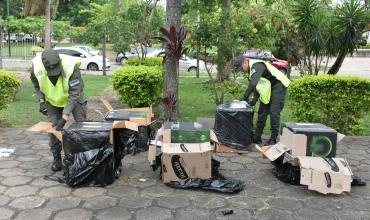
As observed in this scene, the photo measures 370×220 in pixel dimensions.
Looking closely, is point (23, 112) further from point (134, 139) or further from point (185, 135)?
point (185, 135)

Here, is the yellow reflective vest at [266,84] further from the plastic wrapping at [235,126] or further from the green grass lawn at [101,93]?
the green grass lawn at [101,93]

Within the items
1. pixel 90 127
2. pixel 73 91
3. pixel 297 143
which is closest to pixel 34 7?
pixel 73 91

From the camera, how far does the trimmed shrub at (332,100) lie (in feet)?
24.5

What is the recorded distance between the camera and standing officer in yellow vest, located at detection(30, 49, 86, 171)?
16.7ft

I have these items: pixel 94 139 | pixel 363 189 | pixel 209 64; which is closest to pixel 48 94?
pixel 94 139

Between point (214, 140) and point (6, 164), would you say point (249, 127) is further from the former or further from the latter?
point (6, 164)

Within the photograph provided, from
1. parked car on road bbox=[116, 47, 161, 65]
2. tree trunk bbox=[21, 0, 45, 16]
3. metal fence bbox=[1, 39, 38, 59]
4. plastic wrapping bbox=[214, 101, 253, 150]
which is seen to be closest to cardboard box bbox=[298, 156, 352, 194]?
plastic wrapping bbox=[214, 101, 253, 150]

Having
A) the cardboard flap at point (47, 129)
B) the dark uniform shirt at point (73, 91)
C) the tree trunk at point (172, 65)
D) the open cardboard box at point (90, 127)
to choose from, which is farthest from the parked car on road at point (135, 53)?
the cardboard flap at point (47, 129)

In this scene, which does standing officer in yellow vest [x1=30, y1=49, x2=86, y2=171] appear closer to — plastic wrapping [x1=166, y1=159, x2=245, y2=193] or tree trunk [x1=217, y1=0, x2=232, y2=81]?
plastic wrapping [x1=166, y1=159, x2=245, y2=193]

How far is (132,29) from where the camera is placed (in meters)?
11.5

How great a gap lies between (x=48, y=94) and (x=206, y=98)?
7.03m

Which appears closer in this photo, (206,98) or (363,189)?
(363,189)

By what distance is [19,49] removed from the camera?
3002 centimetres

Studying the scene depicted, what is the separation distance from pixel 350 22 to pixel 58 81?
7.31 meters
